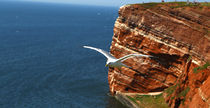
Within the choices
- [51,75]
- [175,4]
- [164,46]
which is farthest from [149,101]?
[51,75]

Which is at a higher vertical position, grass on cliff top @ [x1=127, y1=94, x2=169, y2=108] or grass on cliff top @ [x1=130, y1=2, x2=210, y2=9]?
grass on cliff top @ [x1=130, y1=2, x2=210, y2=9]

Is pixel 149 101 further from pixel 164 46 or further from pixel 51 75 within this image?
pixel 51 75

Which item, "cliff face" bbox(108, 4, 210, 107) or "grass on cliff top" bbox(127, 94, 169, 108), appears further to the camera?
"grass on cliff top" bbox(127, 94, 169, 108)

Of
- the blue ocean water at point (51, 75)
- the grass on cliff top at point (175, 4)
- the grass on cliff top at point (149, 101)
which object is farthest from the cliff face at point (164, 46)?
→ the blue ocean water at point (51, 75)

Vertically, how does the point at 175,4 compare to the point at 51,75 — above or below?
above

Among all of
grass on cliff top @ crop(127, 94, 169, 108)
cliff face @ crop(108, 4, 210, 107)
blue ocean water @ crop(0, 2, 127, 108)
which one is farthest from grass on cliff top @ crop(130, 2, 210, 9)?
blue ocean water @ crop(0, 2, 127, 108)

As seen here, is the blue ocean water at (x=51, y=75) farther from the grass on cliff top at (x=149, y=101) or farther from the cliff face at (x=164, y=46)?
the cliff face at (x=164, y=46)

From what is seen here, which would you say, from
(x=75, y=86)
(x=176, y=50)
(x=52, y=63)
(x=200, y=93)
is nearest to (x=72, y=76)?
(x=75, y=86)

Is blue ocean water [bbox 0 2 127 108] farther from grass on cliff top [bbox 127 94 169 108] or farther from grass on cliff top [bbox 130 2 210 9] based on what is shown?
grass on cliff top [bbox 130 2 210 9]

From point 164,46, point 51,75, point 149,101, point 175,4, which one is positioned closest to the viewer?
point 164,46
